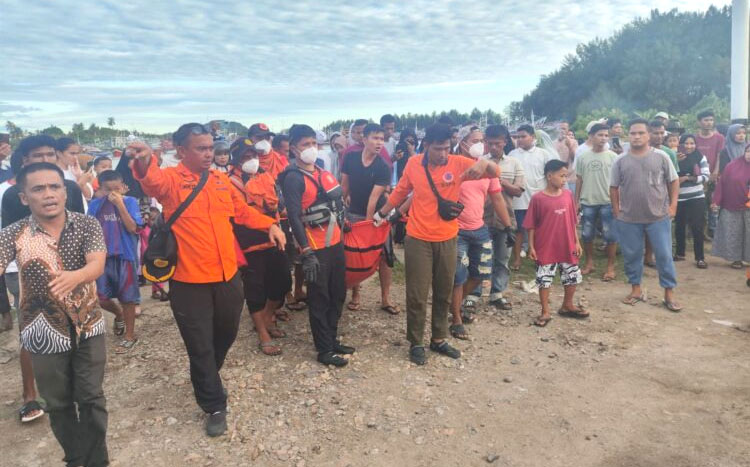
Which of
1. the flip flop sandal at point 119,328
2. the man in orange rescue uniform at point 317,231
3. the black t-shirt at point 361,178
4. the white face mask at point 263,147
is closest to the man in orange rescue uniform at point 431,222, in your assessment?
the man in orange rescue uniform at point 317,231

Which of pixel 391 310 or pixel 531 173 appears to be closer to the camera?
pixel 391 310

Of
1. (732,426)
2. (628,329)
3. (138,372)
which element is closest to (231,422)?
(138,372)

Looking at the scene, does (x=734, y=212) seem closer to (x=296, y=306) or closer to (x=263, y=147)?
(x=296, y=306)

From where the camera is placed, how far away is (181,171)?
3.39m

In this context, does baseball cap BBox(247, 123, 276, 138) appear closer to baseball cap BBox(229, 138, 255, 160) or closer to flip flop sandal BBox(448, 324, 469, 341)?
baseball cap BBox(229, 138, 255, 160)

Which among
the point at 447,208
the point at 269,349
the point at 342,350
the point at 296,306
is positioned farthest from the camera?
the point at 296,306

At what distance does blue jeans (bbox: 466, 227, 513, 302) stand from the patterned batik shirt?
12.7ft

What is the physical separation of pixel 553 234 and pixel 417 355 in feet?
6.46

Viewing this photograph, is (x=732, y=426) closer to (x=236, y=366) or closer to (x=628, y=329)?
(x=628, y=329)

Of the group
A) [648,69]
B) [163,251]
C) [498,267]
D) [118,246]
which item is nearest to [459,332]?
[498,267]


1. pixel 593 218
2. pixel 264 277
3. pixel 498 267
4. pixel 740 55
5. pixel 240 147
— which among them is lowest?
pixel 498 267

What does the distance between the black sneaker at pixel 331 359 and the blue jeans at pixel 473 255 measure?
1345mm

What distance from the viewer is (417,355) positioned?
14.8ft

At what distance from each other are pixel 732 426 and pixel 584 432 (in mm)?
969
